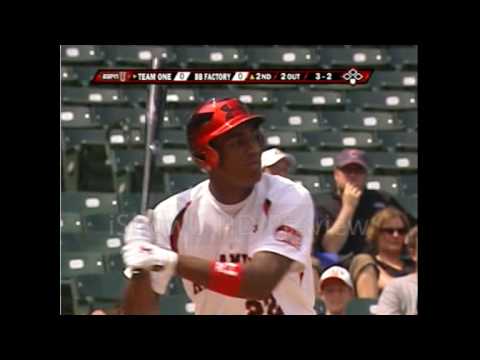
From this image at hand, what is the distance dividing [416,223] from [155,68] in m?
1.82

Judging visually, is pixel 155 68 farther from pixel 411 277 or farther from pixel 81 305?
pixel 411 277

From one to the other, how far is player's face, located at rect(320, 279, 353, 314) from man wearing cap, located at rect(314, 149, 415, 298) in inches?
2.8

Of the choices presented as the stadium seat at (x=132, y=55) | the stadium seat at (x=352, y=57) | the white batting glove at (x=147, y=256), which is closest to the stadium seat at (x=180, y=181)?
the white batting glove at (x=147, y=256)

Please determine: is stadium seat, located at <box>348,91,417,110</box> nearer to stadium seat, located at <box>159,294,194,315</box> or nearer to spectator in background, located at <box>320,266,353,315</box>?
spectator in background, located at <box>320,266,353,315</box>

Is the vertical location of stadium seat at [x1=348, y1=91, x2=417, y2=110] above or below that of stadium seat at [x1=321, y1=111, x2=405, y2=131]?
above

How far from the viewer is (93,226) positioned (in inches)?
260

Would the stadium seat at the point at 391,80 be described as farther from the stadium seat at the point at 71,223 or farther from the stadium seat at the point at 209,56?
the stadium seat at the point at 71,223

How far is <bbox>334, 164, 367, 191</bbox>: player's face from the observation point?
259 inches

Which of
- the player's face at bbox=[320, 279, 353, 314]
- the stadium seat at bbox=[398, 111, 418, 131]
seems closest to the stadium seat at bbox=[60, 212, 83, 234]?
the player's face at bbox=[320, 279, 353, 314]

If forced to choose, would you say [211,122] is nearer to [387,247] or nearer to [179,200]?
[179,200]

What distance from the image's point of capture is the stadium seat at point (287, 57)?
657 centimetres

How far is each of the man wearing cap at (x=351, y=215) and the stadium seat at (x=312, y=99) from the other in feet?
1.03

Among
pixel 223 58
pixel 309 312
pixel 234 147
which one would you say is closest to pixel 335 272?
pixel 309 312

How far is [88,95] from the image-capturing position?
6594 millimetres
